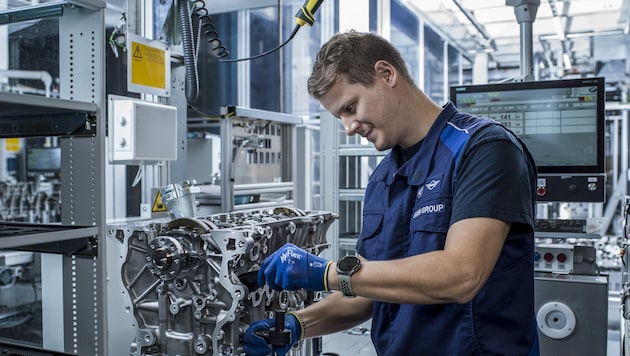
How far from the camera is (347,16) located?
16.2 ft

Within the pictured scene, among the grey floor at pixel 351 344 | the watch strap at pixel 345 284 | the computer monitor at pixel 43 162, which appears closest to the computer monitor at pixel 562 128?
the grey floor at pixel 351 344

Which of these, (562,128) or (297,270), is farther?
(562,128)

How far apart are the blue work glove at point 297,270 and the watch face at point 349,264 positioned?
0.18ft

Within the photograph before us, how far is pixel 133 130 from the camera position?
7.91ft

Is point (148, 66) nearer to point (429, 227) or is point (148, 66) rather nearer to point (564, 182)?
point (429, 227)

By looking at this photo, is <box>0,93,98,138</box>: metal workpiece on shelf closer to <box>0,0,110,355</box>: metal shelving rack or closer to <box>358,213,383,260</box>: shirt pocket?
<box>0,0,110,355</box>: metal shelving rack

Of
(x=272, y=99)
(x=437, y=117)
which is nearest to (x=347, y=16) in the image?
(x=272, y=99)

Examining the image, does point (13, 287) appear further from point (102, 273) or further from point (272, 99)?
point (102, 273)

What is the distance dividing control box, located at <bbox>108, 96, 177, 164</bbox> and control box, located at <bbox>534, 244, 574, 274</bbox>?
1.90 metres

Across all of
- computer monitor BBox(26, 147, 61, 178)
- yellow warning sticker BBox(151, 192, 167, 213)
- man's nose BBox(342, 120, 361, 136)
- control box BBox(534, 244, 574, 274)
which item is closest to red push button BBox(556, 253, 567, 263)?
control box BBox(534, 244, 574, 274)

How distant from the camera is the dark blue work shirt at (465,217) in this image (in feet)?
A: 4.68

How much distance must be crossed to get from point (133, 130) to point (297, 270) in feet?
3.86

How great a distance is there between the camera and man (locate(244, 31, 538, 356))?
1401mm

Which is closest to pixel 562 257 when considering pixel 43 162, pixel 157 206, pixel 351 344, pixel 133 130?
pixel 351 344
